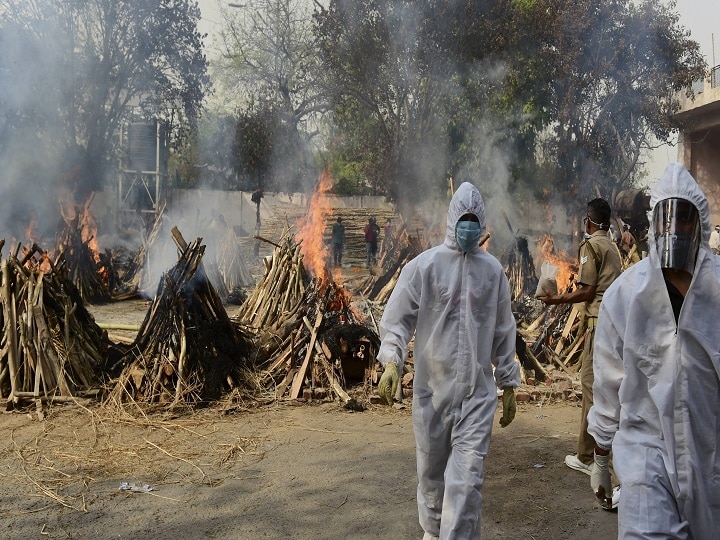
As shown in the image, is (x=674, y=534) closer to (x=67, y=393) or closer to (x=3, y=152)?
(x=67, y=393)

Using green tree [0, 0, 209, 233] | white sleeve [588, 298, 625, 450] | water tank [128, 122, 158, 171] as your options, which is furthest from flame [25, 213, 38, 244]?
white sleeve [588, 298, 625, 450]

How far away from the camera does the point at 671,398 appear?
232cm

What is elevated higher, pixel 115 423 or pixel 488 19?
pixel 488 19

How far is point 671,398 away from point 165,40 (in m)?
20.6

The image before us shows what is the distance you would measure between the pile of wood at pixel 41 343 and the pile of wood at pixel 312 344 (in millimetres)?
1635

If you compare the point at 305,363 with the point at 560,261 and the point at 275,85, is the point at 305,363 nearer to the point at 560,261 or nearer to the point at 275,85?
the point at 560,261

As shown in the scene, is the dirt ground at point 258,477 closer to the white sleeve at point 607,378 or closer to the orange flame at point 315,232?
the white sleeve at point 607,378

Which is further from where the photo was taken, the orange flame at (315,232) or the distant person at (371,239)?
the distant person at (371,239)

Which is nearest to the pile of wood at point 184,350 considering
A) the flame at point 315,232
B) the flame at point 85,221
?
the flame at point 315,232

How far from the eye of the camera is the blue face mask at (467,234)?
3.63m

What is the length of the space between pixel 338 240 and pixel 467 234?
16.0 meters

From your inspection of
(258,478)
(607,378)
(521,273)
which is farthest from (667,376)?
(521,273)

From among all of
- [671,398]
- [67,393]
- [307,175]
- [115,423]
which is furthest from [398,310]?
[307,175]

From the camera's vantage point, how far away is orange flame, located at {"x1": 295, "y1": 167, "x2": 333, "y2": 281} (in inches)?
529
